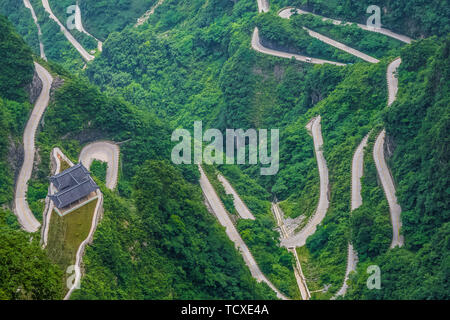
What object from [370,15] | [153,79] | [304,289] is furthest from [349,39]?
[304,289]

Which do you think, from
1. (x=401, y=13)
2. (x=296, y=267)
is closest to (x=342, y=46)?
(x=401, y=13)

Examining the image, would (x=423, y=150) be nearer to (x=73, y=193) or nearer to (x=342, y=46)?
(x=73, y=193)

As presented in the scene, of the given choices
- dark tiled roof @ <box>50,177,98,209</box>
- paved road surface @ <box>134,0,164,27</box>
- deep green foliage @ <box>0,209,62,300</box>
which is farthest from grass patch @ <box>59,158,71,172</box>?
paved road surface @ <box>134,0,164,27</box>

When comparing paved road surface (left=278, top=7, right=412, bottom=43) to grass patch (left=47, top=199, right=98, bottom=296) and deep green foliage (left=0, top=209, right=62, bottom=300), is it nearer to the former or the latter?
grass patch (left=47, top=199, right=98, bottom=296)

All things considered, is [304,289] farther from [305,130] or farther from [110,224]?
[305,130]

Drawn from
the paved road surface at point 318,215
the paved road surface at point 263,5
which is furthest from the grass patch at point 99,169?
the paved road surface at point 263,5

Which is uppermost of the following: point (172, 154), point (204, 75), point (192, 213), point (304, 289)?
point (204, 75)
